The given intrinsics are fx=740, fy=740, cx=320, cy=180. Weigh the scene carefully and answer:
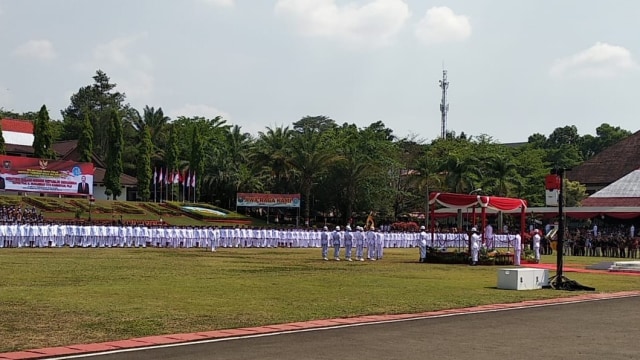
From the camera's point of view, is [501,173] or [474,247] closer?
[474,247]

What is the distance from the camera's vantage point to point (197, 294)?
15.6 meters

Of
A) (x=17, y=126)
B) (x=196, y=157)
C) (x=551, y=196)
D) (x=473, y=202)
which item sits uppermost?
(x=17, y=126)

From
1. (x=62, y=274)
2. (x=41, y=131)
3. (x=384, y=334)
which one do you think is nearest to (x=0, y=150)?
(x=41, y=131)

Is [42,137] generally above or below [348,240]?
above

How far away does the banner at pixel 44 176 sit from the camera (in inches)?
2121

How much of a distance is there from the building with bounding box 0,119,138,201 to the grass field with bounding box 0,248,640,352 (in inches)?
1779

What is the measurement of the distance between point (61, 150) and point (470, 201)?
58380mm

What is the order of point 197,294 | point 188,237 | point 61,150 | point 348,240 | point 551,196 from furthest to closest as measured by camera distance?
point 61,150 → point 188,237 → point 348,240 → point 551,196 → point 197,294

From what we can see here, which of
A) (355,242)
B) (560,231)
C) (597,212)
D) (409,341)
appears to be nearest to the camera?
(409,341)

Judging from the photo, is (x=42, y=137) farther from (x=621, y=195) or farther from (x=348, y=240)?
(x=621, y=195)

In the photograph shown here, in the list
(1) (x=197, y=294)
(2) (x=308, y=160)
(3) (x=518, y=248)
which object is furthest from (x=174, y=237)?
(2) (x=308, y=160)

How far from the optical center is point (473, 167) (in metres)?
68.7

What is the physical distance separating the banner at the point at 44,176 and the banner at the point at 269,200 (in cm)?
1355

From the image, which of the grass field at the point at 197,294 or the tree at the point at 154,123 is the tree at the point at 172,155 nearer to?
the tree at the point at 154,123
